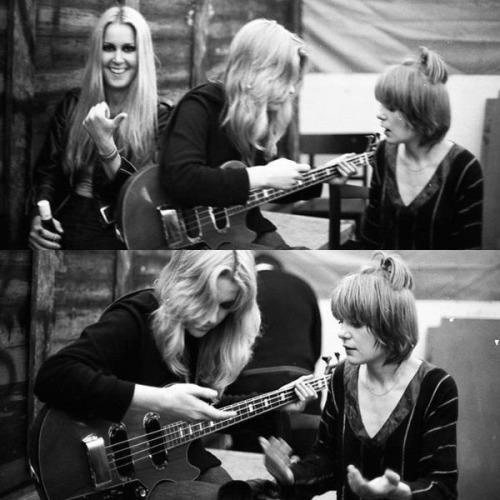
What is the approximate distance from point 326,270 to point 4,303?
2.67 feet

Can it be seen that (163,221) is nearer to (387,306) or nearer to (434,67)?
(387,306)

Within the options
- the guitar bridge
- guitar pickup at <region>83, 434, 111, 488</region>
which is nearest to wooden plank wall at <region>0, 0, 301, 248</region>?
guitar pickup at <region>83, 434, 111, 488</region>

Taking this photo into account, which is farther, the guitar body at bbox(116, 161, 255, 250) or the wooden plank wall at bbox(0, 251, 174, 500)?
the wooden plank wall at bbox(0, 251, 174, 500)

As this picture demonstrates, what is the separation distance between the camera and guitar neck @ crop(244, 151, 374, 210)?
248cm

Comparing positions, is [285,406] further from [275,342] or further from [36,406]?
[36,406]

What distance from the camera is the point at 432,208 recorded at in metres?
2.49

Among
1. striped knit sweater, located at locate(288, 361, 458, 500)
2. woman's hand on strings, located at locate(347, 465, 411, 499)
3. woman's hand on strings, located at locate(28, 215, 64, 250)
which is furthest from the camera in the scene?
woman's hand on strings, located at locate(28, 215, 64, 250)

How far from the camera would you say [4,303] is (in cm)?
267

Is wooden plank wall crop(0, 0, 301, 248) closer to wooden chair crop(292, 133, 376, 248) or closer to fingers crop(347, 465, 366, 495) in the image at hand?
wooden chair crop(292, 133, 376, 248)

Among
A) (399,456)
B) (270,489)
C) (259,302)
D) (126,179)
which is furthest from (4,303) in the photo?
(399,456)

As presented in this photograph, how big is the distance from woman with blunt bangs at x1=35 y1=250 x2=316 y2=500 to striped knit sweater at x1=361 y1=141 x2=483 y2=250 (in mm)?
327

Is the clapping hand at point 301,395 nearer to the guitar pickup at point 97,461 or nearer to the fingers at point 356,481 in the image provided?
the fingers at point 356,481

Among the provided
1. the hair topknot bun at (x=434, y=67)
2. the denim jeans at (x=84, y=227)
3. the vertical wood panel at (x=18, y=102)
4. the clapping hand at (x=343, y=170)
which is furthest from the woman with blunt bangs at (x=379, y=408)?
the vertical wood panel at (x=18, y=102)

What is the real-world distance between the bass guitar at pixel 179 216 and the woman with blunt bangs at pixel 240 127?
0.02 metres
